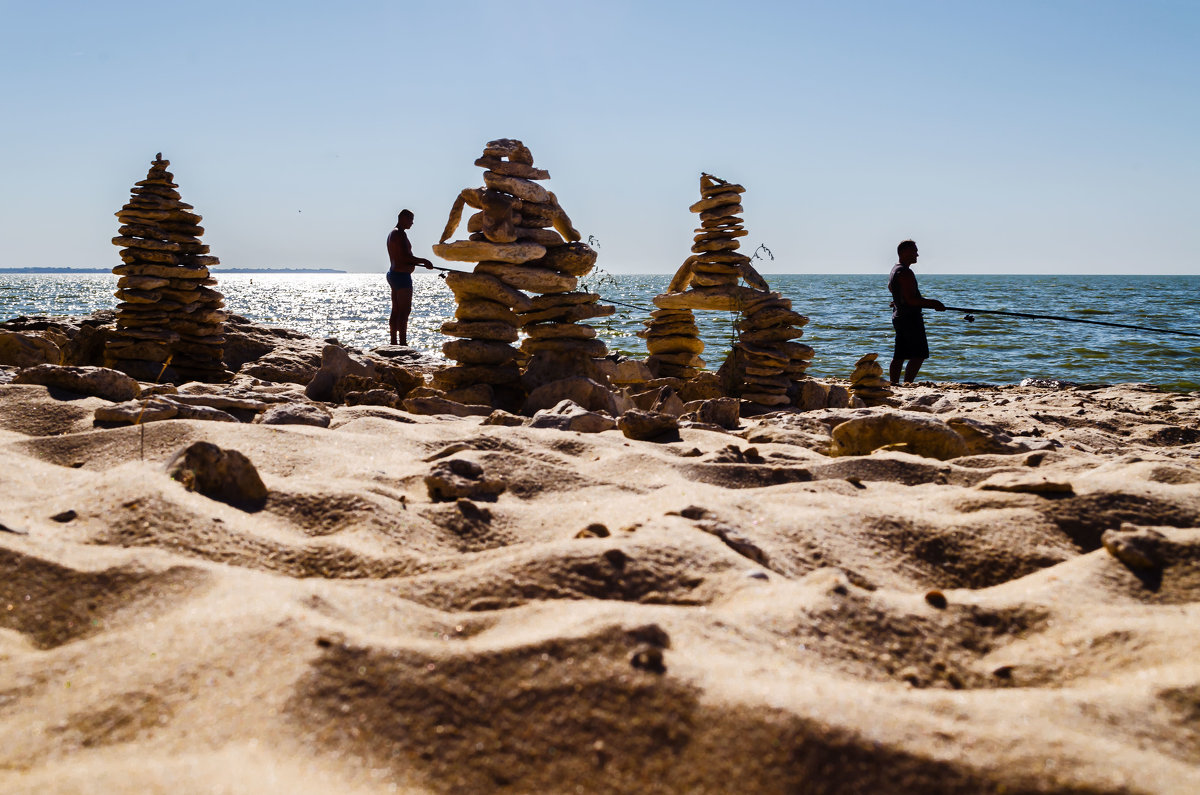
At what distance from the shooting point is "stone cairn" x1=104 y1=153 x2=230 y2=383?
7945mm

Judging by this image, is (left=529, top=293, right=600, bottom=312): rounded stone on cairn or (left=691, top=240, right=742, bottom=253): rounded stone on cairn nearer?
(left=529, top=293, right=600, bottom=312): rounded stone on cairn

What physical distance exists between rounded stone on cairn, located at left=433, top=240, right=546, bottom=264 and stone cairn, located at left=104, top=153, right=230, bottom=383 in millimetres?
3020

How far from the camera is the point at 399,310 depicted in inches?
407

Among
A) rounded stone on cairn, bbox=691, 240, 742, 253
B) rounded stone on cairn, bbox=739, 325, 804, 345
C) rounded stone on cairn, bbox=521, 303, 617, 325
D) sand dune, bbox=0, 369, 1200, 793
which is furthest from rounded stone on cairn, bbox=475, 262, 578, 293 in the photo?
sand dune, bbox=0, 369, 1200, 793

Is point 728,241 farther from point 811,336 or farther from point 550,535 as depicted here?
point 811,336

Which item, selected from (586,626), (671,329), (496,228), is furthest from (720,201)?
(586,626)

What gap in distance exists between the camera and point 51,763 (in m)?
1.37

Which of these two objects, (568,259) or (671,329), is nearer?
(568,259)

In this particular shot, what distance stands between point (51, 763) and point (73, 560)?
2.62 feet

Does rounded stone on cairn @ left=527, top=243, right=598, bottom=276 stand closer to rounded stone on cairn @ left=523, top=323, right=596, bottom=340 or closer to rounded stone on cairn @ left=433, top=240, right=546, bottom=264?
rounded stone on cairn @ left=433, top=240, right=546, bottom=264

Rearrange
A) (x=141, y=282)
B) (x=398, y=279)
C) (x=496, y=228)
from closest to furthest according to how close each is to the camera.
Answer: (x=496, y=228), (x=141, y=282), (x=398, y=279)

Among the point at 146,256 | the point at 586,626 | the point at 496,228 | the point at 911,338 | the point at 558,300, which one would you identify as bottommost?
the point at 586,626

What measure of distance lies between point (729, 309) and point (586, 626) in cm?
739

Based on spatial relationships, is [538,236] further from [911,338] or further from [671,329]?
[911,338]
